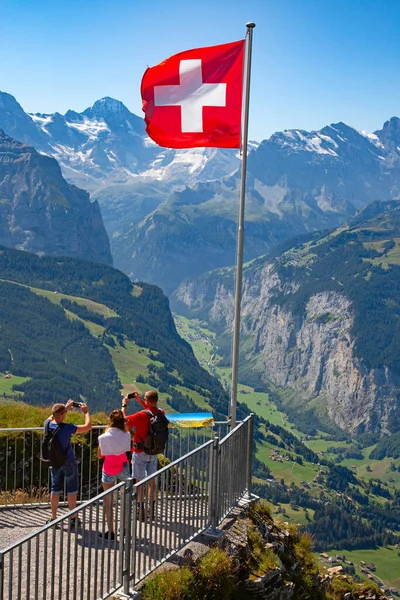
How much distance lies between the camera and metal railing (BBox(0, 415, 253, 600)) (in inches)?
411

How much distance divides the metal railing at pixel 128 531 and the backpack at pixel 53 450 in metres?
1.32

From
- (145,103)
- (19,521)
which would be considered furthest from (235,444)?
(145,103)

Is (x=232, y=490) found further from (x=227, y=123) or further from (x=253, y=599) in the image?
(x=227, y=123)

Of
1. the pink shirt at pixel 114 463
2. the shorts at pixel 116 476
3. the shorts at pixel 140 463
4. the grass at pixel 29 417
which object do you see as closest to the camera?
the pink shirt at pixel 114 463

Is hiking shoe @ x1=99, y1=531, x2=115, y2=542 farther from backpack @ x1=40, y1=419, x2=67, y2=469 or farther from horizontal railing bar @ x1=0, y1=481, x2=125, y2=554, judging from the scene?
backpack @ x1=40, y1=419, x2=67, y2=469

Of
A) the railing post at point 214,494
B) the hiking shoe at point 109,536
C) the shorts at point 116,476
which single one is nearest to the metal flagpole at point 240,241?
the railing post at point 214,494

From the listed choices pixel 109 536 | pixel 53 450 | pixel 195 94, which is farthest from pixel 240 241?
pixel 109 536

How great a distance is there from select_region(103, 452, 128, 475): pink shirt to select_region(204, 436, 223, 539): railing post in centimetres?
193

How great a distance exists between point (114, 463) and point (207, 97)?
9767 millimetres

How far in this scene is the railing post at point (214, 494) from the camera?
45.9 feet

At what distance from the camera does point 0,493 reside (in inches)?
691

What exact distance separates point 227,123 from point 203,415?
7.71 metres

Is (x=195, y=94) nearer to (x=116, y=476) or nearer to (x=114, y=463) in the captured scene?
(x=114, y=463)

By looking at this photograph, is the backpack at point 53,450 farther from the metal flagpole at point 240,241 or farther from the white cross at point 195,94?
the white cross at point 195,94
